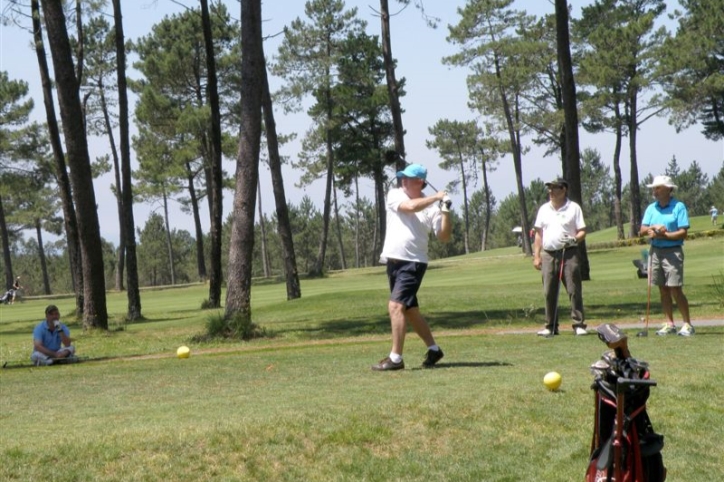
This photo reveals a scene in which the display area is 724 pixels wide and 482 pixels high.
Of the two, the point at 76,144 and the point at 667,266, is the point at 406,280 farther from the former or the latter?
the point at 76,144

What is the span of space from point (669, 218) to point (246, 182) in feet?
23.5

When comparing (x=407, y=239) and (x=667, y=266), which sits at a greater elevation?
(x=407, y=239)

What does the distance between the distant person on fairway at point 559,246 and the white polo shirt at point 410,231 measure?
3865 millimetres

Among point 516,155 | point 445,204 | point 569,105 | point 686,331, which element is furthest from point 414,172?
point 516,155

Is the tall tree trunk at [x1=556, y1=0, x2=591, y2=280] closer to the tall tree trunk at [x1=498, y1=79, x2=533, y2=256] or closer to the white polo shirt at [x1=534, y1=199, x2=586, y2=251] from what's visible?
the white polo shirt at [x1=534, y1=199, x2=586, y2=251]

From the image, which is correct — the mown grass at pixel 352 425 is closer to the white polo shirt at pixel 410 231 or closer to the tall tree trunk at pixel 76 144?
the white polo shirt at pixel 410 231

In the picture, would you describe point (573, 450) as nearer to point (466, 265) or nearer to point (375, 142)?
point (466, 265)

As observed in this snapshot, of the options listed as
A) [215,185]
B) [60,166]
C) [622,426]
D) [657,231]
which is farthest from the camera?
[215,185]

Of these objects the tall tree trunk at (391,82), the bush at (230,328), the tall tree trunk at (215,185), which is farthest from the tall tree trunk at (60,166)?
the bush at (230,328)

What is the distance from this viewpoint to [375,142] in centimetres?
5919

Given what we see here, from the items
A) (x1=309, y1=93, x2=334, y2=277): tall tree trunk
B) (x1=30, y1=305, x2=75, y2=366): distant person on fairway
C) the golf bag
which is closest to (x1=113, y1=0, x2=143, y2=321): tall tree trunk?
(x1=30, y1=305, x2=75, y2=366): distant person on fairway

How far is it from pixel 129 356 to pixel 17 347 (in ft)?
15.6

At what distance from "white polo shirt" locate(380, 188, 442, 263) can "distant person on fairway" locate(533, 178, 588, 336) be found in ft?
12.7

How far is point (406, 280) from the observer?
31.2ft
